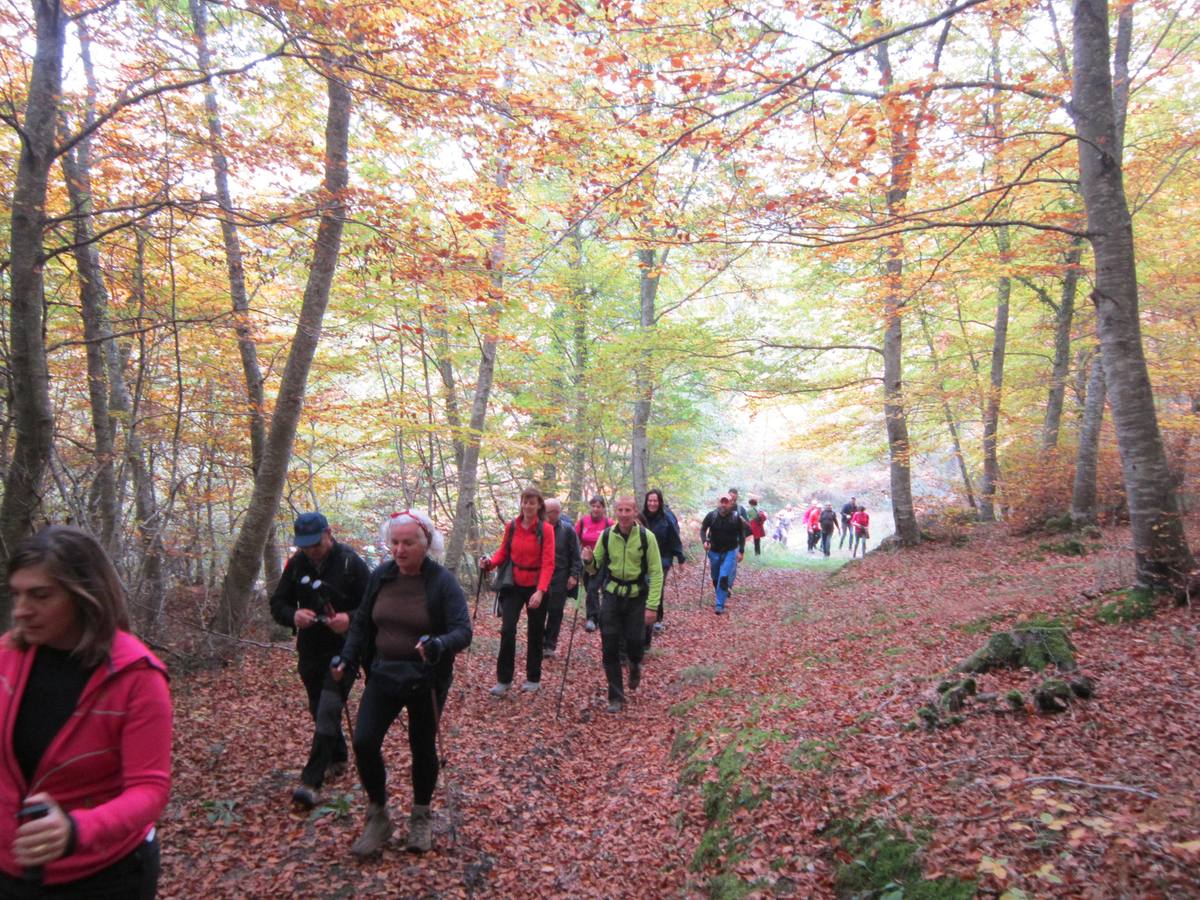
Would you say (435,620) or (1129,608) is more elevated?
(435,620)

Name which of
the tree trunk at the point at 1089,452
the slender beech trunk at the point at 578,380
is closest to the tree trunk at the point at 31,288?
the slender beech trunk at the point at 578,380

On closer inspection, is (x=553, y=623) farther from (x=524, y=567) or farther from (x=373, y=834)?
(x=373, y=834)

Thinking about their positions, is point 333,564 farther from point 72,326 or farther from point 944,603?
point 944,603

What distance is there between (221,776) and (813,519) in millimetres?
22663

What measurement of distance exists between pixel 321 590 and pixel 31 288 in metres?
2.92

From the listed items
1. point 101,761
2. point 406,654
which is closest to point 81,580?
point 101,761

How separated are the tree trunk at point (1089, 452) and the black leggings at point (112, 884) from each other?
1275 cm

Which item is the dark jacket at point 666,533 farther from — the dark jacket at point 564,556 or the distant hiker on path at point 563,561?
the dark jacket at point 564,556

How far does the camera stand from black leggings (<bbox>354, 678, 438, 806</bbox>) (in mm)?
3738

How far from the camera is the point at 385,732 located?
381 centimetres

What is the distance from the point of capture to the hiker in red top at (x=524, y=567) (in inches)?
259

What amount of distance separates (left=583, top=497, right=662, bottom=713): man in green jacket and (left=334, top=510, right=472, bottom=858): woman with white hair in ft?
9.19

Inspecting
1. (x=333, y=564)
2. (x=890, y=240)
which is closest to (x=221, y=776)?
(x=333, y=564)

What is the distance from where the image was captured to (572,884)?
3809 mm
